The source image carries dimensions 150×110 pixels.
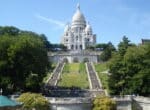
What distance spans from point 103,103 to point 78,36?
138m

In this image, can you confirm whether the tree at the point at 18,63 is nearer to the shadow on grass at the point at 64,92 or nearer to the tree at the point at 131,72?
the shadow on grass at the point at 64,92

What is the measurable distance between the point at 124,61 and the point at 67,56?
98.4 metres

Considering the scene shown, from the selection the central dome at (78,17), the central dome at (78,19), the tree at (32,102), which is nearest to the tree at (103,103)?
the tree at (32,102)

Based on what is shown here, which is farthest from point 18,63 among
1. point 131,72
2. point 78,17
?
point 78,17

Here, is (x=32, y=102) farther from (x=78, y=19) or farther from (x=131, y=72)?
(x=78, y=19)

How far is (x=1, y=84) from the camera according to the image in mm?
46688

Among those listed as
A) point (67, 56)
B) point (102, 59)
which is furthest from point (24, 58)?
point (67, 56)

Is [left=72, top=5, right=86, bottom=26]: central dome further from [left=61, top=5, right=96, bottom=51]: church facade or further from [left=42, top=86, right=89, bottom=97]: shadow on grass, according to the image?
[left=42, top=86, right=89, bottom=97]: shadow on grass

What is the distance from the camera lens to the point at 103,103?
41125mm

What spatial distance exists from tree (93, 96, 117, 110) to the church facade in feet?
430

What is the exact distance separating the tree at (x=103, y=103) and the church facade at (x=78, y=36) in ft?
430

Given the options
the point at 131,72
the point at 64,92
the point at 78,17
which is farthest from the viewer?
the point at 78,17

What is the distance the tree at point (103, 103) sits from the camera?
4112cm

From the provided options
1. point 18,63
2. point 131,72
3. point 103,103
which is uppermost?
point 18,63
